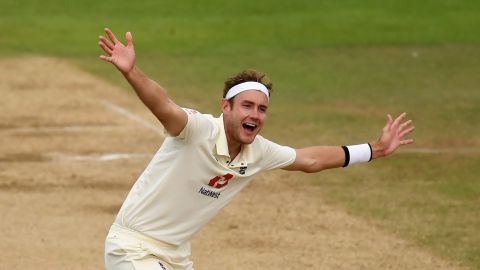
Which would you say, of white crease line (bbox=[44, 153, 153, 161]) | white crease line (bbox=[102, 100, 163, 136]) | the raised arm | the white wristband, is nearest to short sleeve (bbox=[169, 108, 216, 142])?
the raised arm

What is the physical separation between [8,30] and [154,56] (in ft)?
15.7

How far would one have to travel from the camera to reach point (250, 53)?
87.3ft

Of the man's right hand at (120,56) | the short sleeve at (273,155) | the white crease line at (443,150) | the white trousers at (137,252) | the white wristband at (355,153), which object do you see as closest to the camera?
the man's right hand at (120,56)

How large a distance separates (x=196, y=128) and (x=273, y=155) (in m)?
0.91

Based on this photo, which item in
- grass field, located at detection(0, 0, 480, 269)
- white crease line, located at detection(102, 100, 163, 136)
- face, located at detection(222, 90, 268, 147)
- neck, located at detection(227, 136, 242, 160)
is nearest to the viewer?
face, located at detection(222, 90, 268, 147)

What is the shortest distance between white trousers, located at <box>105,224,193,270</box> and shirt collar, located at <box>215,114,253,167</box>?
0.76m

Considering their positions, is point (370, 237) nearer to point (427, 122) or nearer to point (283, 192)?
point (283, 192)

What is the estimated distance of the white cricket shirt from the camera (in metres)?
8.55

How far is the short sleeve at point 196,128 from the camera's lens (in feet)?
27.6

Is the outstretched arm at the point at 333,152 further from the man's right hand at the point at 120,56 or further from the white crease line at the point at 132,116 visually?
the white crease line at the point at 132,116

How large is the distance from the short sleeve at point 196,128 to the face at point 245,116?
16 centimetres

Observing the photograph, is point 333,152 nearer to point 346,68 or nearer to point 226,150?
point 226,150

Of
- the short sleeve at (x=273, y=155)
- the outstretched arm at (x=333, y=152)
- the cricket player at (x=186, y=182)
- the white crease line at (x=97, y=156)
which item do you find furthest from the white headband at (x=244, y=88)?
the white crease line at (x=97, y=156)

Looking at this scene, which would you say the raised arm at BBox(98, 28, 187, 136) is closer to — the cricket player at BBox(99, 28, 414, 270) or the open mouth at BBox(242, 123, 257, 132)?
the cricket player at BBox(99, 28, 414, 270)
